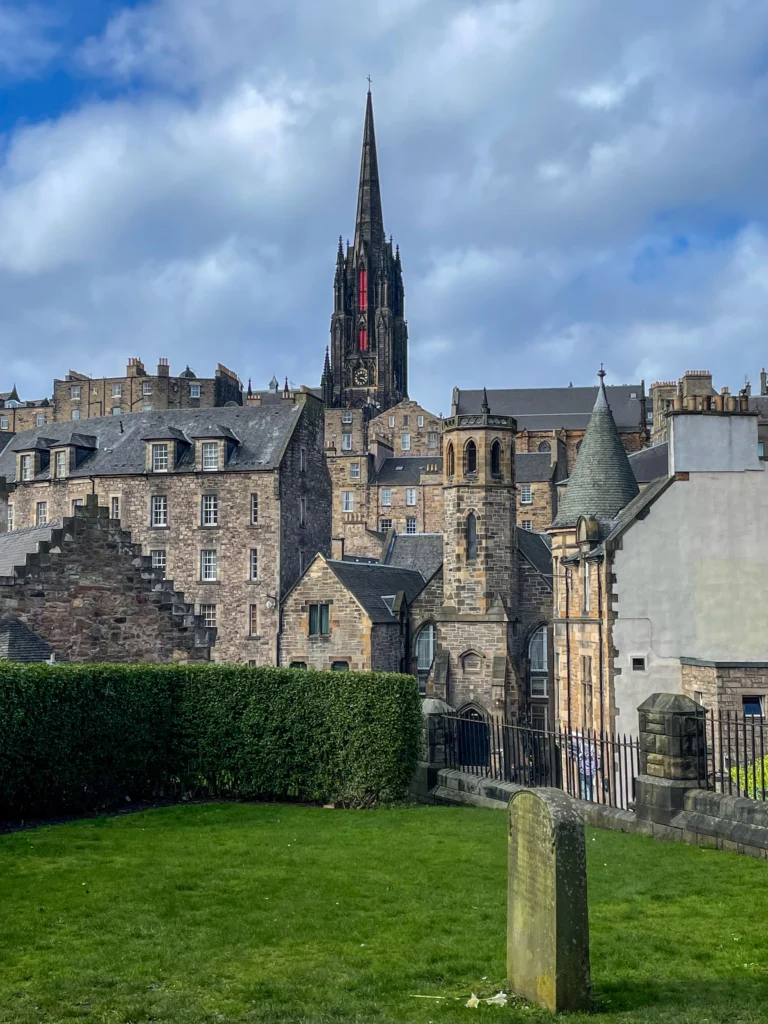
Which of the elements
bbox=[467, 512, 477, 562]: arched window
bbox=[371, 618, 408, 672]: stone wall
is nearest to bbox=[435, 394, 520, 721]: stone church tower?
bbox=[467, 512, 477, 562]: arched window

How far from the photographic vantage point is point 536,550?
45.0 metres

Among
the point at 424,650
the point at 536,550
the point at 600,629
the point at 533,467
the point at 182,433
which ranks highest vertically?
the point at 533,467

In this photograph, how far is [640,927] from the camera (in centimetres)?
916

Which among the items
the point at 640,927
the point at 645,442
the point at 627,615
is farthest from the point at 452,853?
the point at 645,442

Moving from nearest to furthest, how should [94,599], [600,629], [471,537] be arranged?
[94,599]
[600,629]
[471,537]

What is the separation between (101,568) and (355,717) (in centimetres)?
851

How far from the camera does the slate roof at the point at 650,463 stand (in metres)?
52.1

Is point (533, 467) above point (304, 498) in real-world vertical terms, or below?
above

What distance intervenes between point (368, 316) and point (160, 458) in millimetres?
79246

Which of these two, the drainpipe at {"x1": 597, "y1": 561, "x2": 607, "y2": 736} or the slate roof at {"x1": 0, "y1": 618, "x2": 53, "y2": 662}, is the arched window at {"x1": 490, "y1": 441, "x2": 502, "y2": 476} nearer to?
the drainpipe at {"x1": 597, "y1": 561, "x2": 607, "y2": 736}

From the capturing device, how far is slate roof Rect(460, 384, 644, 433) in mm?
90438

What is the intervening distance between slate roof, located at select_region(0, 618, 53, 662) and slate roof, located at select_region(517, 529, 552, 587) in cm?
2460

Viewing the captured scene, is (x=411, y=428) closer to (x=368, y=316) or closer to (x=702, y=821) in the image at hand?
(x=368, y=316)

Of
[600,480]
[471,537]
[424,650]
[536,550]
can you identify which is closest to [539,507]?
[536,550]
